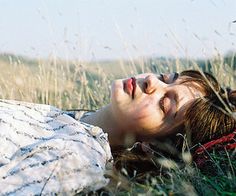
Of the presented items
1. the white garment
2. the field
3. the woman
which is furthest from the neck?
the field

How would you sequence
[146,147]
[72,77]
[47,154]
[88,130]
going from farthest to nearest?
1. [72,77]
2. [146,147]
3. [88,130]
4. [47,154]

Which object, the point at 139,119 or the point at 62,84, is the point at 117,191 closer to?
the point at 139,119

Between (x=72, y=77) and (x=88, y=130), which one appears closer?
(x=88, y=130)

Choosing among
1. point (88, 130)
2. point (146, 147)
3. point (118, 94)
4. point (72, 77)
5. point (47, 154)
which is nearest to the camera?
point (47, 154)

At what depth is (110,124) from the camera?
130 inches

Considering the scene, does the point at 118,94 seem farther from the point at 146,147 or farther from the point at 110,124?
the point at 146,147

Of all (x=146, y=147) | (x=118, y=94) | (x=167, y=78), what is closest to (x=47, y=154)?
(x=118, y=94)

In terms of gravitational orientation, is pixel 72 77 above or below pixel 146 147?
above

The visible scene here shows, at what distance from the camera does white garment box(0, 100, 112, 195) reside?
8.25 feet

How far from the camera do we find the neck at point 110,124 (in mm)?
3297

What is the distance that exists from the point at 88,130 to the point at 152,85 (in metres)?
0.46

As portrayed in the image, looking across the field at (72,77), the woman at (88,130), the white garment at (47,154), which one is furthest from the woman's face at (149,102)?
the field at (72,77)

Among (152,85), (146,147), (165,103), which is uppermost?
(152,85)

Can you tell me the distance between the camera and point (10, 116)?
297cm
